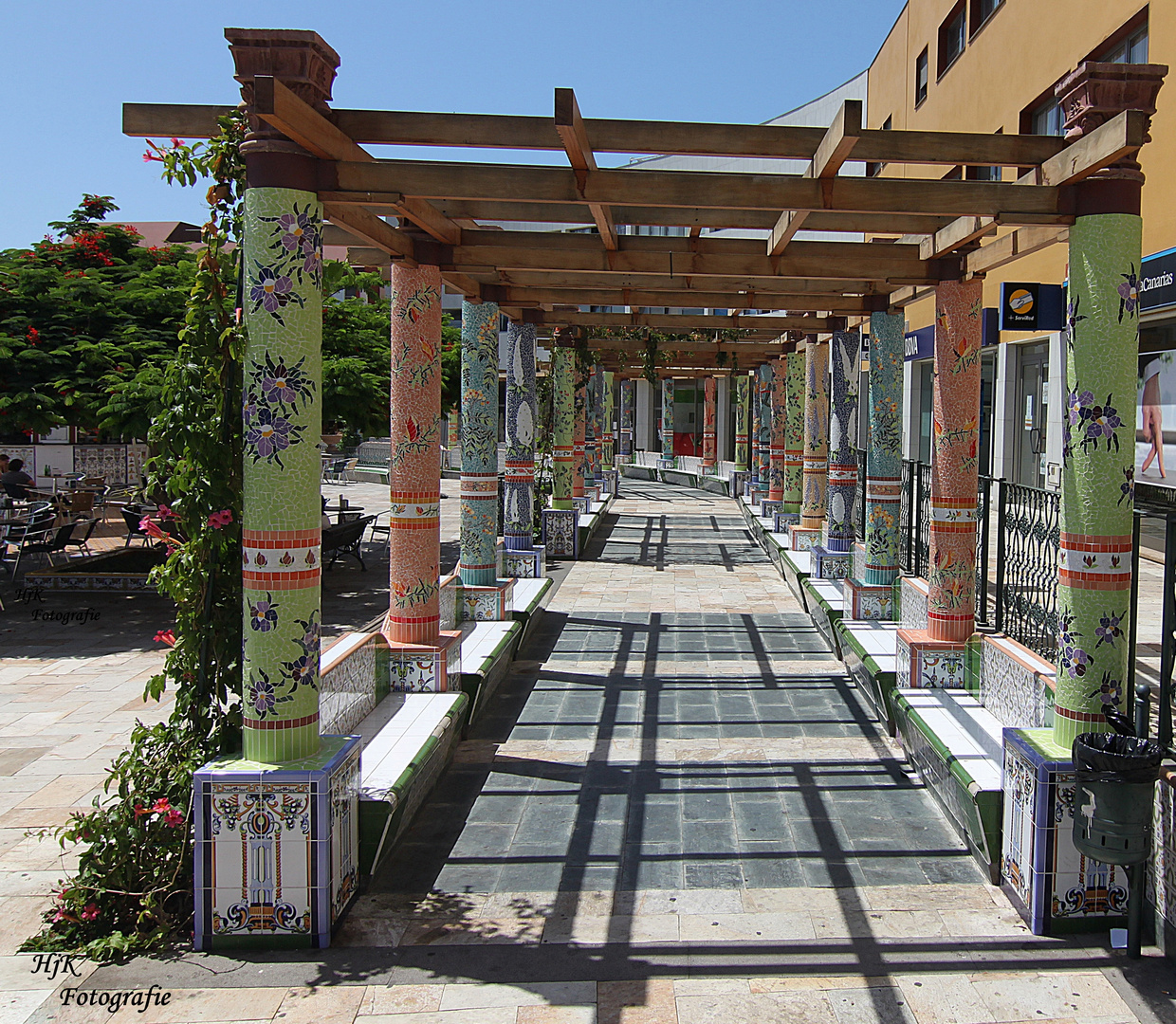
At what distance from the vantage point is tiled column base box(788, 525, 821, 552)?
1320cm

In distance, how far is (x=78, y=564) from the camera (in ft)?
38.6

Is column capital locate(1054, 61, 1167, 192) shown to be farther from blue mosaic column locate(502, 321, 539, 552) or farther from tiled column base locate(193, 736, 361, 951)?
blue mosaic column locate(502, 321, 539, 552)

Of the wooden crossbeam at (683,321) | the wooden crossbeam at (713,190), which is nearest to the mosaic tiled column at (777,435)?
the wooden crossbeam at (683,321)

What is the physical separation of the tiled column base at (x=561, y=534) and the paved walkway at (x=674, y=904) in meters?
7.76

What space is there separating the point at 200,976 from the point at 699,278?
21.1 feet

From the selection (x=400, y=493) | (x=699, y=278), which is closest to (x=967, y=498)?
(x=699, y=278)

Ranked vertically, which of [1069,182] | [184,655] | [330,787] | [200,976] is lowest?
[200,976]

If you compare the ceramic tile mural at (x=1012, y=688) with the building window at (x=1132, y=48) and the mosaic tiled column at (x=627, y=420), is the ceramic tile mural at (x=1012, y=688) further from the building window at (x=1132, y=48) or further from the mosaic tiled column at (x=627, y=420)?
the mosaic tiled column at (x=627, y=420)

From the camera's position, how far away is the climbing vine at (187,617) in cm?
409

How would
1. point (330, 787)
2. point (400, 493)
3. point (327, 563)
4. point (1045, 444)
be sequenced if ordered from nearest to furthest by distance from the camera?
point (330, 787), point (400, 493), point (327, 563), point (1045, 444)

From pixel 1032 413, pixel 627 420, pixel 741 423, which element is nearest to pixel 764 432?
pixel 1032 413

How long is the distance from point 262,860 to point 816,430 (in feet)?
32.4

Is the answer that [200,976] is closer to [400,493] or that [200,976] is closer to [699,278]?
[400,493]

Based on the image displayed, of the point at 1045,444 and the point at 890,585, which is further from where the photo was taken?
the point at 1045,444
